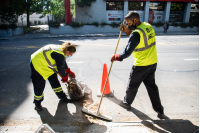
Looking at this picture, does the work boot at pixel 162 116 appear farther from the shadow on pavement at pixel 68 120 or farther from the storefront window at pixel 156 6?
the storefront window at pixel 156 6

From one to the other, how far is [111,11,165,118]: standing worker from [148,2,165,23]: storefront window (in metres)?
22.0

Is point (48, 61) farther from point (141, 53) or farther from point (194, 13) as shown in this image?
point (194, 13)

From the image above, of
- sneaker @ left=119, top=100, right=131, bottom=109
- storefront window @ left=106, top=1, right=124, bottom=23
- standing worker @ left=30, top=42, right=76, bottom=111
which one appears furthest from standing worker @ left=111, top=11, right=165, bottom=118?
storefront window @ left=106, top=1, right=124, bottom=23

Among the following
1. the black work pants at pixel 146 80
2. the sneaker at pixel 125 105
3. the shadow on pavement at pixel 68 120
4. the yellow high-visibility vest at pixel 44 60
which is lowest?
the shadow on pavement at pixel 68 120

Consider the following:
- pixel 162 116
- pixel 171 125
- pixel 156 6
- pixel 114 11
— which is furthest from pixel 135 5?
pixel 171 125

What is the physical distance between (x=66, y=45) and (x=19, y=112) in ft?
5.71

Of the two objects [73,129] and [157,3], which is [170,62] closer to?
[73,129]

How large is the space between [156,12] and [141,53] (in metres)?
23.0

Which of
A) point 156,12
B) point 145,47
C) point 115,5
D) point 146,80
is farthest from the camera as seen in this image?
point 156,12

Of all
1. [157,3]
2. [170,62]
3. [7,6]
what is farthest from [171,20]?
[7,6]

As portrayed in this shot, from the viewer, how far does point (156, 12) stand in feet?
76.7

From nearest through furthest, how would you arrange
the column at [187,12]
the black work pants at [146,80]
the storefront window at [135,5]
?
the black work pants at [146,80], the storefront window at [135,5], the column at [187,12]

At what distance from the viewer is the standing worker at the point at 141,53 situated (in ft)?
9.09

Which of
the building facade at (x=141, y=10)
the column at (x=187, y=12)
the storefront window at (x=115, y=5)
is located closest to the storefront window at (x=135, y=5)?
the building facade at (x=141, y=10)
